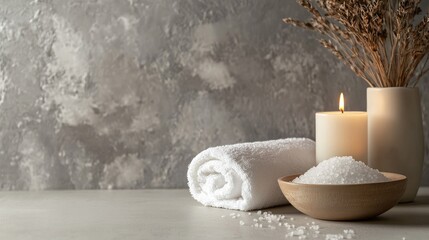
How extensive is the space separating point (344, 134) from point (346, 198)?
7.6 inches

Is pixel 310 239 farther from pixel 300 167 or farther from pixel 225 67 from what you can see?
pixel 225 67

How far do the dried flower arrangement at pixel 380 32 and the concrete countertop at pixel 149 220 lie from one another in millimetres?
232

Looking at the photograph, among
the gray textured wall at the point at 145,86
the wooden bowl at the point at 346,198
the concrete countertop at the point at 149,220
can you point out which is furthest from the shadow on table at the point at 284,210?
the gray textured wall at the point at 145,86

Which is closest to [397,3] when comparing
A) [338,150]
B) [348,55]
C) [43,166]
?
[348,55]

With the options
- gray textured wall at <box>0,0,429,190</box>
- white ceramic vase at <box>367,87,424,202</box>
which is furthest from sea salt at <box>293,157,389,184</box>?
gray textured wall at <box>0,0,429,190</box>

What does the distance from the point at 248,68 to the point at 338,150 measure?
286 millimetres

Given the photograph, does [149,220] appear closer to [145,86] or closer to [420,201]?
[145,86]

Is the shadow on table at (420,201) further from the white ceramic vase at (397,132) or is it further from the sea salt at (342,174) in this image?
the sea salt at (342,174)

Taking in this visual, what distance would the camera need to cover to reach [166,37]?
4.75ft

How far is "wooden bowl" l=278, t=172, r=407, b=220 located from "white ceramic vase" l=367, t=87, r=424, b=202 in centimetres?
14

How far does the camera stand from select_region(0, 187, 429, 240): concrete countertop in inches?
41.2

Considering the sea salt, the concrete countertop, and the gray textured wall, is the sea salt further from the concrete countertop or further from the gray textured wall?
the gray textured wall

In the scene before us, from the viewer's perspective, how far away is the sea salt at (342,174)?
1099mm

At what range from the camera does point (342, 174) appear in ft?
3.63
